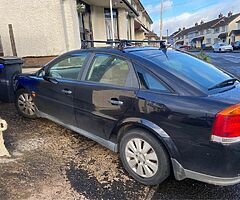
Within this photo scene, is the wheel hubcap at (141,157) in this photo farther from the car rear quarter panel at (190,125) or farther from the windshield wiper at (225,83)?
the windshield wiper at (225,83)

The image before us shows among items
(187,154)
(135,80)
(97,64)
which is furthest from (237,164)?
(97,64)

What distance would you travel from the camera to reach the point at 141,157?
2.78 meters

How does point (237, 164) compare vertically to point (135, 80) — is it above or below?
below

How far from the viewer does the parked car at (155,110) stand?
7.48 feet

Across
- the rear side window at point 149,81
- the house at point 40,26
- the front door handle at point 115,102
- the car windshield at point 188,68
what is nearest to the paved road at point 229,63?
the car windshield at point 188,68

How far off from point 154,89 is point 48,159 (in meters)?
1.79

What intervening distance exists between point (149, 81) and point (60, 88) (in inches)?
62.5

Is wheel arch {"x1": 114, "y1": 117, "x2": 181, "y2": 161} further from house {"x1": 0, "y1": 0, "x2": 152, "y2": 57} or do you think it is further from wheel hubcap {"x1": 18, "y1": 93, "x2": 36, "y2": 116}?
house {"x1": 0, "y1": 0, "x2": 152, "y2": 57}

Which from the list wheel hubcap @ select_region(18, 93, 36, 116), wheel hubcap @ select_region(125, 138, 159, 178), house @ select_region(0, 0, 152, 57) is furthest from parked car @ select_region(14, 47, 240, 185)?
house @ select_region(0, 0, 152, 57)

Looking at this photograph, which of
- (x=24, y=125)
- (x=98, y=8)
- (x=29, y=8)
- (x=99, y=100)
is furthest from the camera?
(x=98, y=8)

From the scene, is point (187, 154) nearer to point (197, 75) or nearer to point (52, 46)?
point (197, 75)

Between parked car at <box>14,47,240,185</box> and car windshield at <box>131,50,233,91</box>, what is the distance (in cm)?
1

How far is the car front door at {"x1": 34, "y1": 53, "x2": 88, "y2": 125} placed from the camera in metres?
3.60

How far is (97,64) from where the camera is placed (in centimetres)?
340
